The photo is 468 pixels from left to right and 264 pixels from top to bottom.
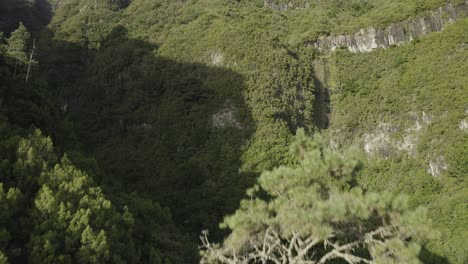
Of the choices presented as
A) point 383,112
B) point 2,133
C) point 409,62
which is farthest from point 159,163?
point 409,62

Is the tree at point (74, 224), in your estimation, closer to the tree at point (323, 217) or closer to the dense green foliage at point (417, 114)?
the tree at point (323, 217)

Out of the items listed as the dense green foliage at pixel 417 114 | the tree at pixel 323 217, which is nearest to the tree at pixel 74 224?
the tree at pixel 323 217

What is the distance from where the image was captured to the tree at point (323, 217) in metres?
8.41

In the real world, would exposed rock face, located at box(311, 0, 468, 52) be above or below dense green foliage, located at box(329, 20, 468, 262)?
above

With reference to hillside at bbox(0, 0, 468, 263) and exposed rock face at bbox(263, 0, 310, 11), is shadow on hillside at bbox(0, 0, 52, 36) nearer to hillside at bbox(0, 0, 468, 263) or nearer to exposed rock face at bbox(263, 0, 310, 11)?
hillside at bbox(0, 0, 468, 263)

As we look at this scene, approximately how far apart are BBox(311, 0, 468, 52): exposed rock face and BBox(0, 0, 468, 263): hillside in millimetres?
184

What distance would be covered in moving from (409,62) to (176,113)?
33.6 m

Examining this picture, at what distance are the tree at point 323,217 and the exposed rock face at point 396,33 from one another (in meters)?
53.3

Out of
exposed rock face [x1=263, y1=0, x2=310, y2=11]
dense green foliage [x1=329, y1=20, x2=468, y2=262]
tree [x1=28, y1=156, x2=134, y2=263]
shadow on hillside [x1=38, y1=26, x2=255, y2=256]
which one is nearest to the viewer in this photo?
tree [x1=28, y1=156, x2=134, y2=263]

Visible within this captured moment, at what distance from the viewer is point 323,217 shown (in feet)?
29.1

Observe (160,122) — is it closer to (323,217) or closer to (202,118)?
(202,118)

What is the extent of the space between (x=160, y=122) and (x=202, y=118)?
17.0ft

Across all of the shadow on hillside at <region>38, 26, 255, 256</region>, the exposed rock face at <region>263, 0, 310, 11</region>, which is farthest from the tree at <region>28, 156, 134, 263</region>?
the exposed rock face at <region>263, 0, 310, 11</region>

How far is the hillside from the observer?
54.5 feet
